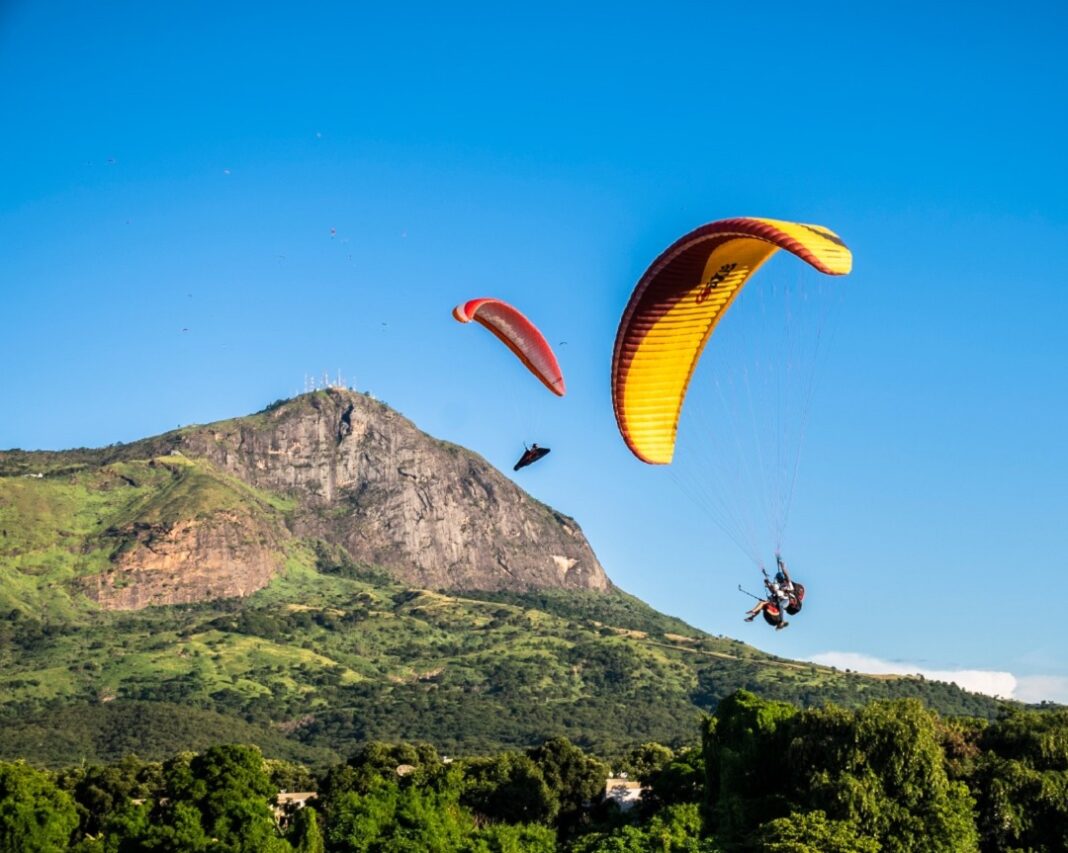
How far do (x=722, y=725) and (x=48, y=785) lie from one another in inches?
1378

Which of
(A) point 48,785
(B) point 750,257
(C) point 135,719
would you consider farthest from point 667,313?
(C) point 135,719

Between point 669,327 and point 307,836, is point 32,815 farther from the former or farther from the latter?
point 669,327

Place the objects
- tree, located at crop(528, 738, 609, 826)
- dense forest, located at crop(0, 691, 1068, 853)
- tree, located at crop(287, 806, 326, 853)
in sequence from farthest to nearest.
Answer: tree, located at crop(528, 738, 609, 826), tree, located at crop(287, 806, 326, 853), dense forest, located at crop(0, 691, 1068, 853)

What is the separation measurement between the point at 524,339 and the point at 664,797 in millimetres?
35525

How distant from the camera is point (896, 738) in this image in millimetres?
48000

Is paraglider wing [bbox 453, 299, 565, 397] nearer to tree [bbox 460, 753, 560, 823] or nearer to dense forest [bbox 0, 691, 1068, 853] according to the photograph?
dense forest [bbox 0, 691, 1068, 853]

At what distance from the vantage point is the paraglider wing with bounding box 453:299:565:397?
51.6m

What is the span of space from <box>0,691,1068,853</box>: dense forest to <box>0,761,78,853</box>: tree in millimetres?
93

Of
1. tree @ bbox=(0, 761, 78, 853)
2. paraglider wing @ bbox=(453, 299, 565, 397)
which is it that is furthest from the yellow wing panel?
tree @ bbox=(0, 761, 78, 853)

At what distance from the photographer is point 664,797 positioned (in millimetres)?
79688

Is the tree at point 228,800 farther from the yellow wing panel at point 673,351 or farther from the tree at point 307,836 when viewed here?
the yellow wing panel at point 673,351

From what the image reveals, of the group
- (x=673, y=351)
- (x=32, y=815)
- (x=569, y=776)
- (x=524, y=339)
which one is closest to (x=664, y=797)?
(x=569, y=776)

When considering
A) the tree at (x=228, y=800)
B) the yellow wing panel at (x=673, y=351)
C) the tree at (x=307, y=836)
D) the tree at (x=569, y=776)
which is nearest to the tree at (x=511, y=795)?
the tree at (x=569, y=776)

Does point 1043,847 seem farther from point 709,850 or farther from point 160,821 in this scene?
point 160,821
